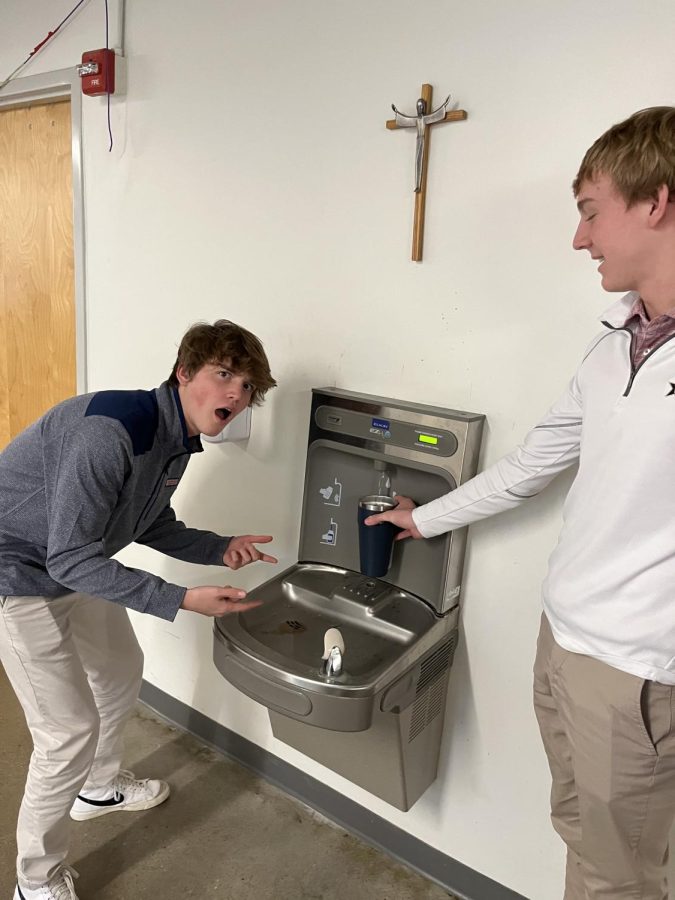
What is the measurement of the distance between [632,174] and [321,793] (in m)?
1.78

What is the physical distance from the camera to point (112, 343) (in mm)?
2285

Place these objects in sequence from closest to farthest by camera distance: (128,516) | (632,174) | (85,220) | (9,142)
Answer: (632,174) → (128,516) → (85,220) → (9,142)

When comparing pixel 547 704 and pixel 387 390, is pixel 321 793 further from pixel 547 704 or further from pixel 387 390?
pixel 387 390

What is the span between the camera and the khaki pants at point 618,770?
1.08m

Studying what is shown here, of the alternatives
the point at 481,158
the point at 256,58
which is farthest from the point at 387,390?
the point at 256,58

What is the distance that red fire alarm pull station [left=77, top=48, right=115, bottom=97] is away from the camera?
2.02 metres

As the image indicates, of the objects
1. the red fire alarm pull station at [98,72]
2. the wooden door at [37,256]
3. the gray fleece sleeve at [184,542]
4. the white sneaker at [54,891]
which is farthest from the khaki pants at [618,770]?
the wooden door at [37,256]

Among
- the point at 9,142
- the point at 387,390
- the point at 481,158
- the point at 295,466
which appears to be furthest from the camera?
the point at 9,142

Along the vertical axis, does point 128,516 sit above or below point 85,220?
below

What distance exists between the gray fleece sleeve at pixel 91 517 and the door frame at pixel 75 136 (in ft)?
3.44

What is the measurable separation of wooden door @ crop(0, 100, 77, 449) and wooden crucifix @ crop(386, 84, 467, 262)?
55.9 inches

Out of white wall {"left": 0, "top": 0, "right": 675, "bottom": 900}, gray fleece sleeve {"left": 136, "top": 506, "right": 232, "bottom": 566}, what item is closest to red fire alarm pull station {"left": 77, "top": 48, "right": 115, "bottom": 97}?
white wall {"left": 0, "top": 0, "right": 675, "bottom": 900}

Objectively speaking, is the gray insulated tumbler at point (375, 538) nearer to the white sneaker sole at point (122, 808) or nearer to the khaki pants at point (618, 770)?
the khaki pants at point (618, 770)

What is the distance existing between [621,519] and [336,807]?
1.36 m
